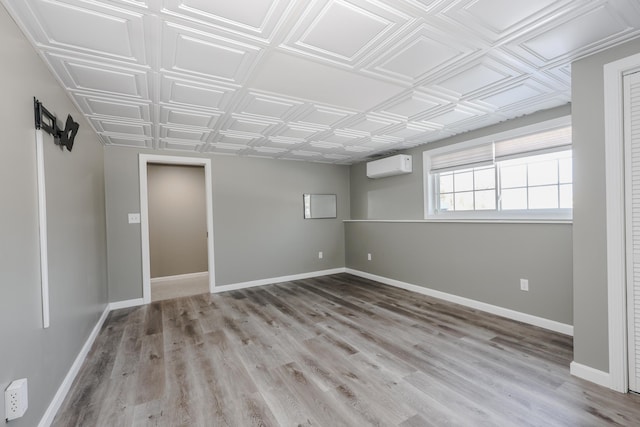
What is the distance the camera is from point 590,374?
6.34 feet

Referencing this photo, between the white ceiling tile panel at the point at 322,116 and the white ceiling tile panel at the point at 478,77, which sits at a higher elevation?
the white ceiling tile panel at the point at 478,77

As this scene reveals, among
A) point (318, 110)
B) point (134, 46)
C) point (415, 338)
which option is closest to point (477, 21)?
point (318, 110)

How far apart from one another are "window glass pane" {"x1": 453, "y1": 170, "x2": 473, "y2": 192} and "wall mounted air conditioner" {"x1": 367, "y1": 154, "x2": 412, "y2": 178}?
2.40 feet

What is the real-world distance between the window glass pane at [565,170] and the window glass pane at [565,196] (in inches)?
2.4

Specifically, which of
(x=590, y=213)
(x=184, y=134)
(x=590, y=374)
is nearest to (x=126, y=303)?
(x=184, y=134)

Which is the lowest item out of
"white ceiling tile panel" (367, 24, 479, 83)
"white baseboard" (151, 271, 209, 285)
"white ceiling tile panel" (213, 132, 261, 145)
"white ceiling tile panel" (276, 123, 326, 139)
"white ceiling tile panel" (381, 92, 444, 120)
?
"white baseboard" (151, 271, 209, 285)

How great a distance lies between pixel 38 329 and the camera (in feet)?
5.13

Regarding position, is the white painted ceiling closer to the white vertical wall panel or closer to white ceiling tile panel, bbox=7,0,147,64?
white ceiling tile panel, bbox=7,0,147,64

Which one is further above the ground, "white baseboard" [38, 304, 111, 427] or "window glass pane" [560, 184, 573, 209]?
"window glass pane" [560, 184, 573, 209]

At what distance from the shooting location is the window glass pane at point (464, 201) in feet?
12.3

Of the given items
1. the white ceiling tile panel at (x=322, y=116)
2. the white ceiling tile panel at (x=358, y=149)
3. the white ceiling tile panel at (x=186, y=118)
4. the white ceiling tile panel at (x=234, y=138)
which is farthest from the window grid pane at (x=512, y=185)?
the white ceiling tile panel at (x=186, y=118)

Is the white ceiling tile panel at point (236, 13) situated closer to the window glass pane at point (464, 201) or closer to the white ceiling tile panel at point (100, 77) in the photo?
the white ceiling tile panel at point (100, 77)

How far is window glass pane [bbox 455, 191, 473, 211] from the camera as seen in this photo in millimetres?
3757

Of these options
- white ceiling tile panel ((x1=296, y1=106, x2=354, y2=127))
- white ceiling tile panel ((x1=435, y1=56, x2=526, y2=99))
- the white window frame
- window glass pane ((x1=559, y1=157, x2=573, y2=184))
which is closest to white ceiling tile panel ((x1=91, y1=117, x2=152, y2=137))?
white ceiling tile panel ((x1=296, y1=106, x2=354, y2=127))
